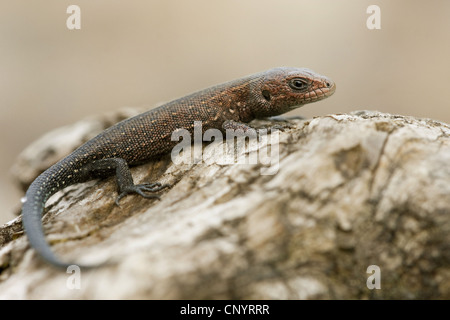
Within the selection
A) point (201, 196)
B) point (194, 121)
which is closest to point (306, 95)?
point (194, 121)

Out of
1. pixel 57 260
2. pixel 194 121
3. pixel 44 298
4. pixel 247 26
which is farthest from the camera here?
pixel 247 26

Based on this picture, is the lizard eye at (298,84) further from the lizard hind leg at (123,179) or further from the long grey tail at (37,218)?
the long grey tail at (37,218)

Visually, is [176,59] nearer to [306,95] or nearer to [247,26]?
[247,26]

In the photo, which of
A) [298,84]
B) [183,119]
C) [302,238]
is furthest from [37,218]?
[298,84]

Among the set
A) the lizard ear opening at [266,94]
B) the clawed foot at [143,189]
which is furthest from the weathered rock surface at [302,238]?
the lizard ear opening at [266,94]

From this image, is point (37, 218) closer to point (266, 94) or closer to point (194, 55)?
point (266, 94)

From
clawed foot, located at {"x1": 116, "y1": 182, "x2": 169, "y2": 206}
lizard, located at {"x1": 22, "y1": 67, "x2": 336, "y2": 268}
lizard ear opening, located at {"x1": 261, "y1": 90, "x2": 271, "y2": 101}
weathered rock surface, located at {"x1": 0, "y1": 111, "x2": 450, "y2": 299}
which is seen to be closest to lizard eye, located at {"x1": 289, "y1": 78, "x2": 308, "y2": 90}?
lizard, located at {"x1": 22, "y1": 67, "x2": 336, "y2": 268}

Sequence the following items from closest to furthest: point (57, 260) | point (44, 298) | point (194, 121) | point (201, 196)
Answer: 1. point (44, 298)
2. point (57, 260)
3. point (201, 196)
4. point (194, 121)
